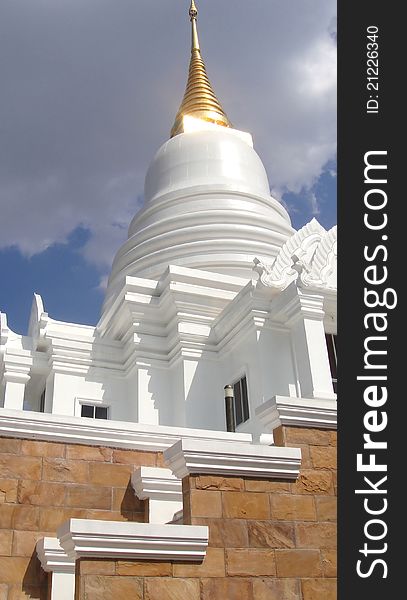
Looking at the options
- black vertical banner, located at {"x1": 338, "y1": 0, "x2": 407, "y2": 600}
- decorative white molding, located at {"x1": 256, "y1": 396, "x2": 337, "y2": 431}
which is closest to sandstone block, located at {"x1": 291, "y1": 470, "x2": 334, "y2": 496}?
decorative white molding, located at {"x1": 256, "y1": 396, "x2": 337, "y2": 431}

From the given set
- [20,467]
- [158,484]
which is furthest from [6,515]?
[158,484]

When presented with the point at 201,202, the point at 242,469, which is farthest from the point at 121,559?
the point at 201,202

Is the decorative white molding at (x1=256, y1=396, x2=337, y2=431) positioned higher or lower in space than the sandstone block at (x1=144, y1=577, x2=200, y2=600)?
higher

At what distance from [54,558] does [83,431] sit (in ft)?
3.93

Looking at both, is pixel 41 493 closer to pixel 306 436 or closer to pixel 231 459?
pixel 231 459

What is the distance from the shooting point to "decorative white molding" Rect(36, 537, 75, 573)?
573 cm

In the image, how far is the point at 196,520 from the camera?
489 centimetres

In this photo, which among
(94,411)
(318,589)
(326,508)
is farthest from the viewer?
(94,411)

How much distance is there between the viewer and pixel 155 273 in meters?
16.3

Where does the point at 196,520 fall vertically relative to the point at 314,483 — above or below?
below

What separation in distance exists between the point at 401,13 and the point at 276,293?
7912mm

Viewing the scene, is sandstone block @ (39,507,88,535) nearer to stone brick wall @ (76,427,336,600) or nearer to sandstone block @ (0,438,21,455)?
sandstone block @ (0,438,21,455)

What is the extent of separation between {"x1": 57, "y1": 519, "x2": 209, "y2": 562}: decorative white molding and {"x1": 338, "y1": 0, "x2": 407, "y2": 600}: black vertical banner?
3.82 feet

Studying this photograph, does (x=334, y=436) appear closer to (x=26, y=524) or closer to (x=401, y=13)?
(x=26, y=524)
